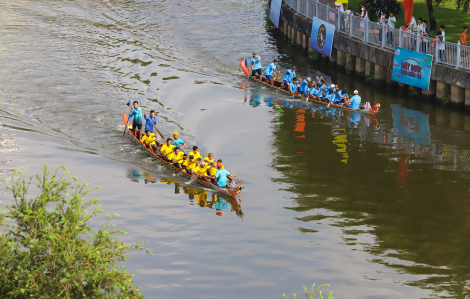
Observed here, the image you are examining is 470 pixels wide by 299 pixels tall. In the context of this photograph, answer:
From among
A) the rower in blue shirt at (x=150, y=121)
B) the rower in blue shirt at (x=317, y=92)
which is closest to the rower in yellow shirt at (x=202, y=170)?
the rower in blue shirt at (x=150, y=121)

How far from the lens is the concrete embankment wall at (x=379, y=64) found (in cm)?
2780

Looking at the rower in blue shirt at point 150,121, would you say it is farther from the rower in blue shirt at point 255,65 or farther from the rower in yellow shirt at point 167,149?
the rower in blue shirt at point 255,65

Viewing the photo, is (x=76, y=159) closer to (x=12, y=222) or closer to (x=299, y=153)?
(x=12, y=222)

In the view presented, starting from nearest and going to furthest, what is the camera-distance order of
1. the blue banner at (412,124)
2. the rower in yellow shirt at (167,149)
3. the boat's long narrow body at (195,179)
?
the boat's long narrow body at (195,179), the rower in yellow shirt at (167,149), the blue banner at (412,124)

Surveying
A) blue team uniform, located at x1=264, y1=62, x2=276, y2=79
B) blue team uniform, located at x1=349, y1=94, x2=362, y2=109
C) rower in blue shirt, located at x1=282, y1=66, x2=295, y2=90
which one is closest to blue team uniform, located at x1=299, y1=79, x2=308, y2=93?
rower in blue shirt, located at x1=282, y1=66, x2=295, y2=90

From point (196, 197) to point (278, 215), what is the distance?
3919mm

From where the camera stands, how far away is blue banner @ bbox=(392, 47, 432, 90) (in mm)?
Result: 29203

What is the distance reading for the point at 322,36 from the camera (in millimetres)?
38500

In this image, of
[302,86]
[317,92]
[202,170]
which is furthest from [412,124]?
[202,170]

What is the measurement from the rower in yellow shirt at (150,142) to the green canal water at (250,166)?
31.6 inches

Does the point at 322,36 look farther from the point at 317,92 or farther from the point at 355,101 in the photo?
the point at 355,101

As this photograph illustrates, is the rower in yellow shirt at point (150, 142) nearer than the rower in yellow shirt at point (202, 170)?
No

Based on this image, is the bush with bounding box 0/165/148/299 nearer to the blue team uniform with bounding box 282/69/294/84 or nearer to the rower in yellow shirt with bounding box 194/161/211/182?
the rower in yellow shirt with bounding box 194/161/211/182

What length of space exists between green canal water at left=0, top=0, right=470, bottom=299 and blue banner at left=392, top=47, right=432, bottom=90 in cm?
129
